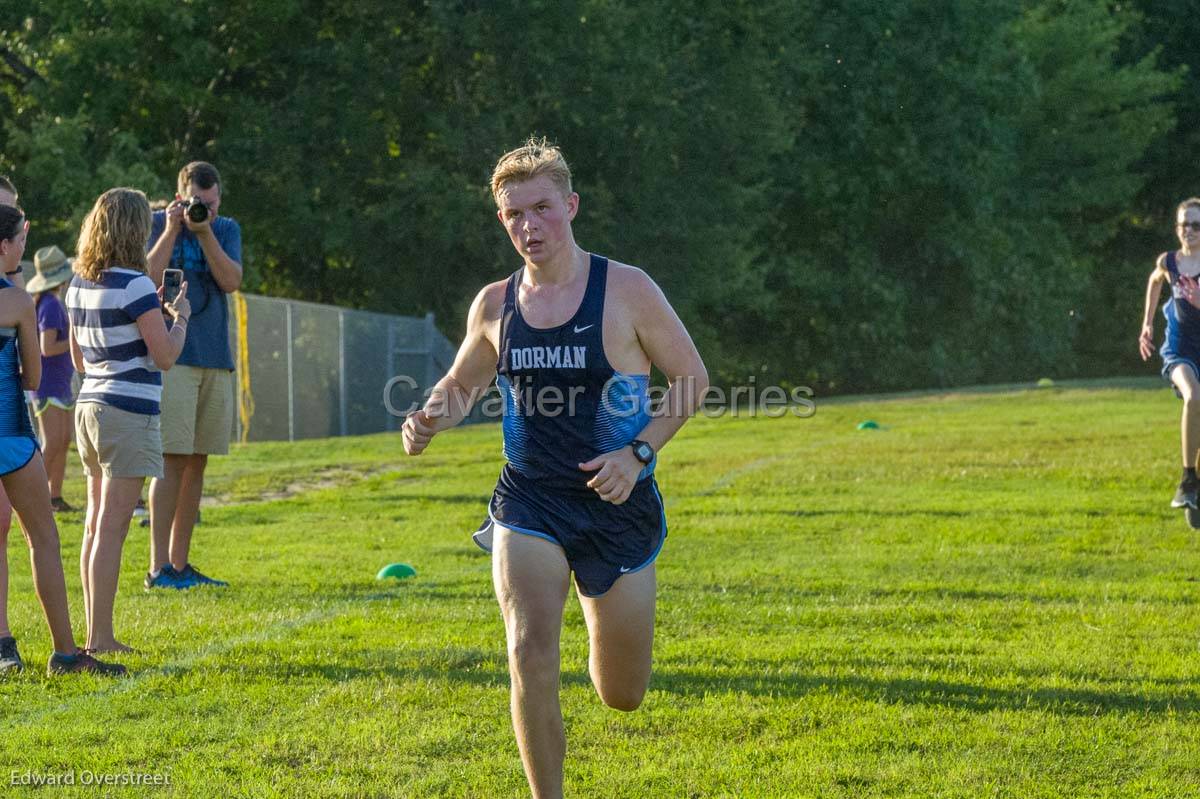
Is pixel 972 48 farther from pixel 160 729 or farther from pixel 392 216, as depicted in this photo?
pixel 160 729

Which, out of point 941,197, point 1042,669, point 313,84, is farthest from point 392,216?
point 1042,669

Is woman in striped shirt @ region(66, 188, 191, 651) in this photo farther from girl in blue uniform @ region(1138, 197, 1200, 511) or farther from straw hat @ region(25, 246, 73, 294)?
girl in blue uniform @ region(1138, 197, 1200, 511)

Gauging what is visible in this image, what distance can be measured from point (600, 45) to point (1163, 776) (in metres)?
30.9

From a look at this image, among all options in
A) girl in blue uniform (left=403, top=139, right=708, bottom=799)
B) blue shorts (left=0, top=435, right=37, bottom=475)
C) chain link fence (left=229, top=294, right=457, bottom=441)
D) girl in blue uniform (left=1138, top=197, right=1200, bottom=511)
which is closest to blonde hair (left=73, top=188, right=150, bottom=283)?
blue shorts (left=0, top=435, right=37, bottom=475)

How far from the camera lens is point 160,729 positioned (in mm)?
5602

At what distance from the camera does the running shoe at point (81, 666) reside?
253 inches

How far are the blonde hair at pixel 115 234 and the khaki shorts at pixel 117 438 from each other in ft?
2.02

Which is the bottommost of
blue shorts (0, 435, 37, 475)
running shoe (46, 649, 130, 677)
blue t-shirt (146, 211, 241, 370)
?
running shoe (46, 649, 130, 677)

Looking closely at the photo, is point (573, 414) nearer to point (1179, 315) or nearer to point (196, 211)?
Result: point (196, 211)

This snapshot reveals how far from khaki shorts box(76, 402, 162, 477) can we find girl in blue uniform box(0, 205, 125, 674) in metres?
0.47

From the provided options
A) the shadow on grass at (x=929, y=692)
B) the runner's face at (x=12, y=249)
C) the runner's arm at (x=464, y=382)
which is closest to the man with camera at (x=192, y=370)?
the runner's face at (x=12, y=249)

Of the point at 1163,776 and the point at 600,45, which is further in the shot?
the point at 600,45

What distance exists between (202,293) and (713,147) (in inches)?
1176

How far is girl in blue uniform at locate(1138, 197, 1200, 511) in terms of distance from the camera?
11250 mm
